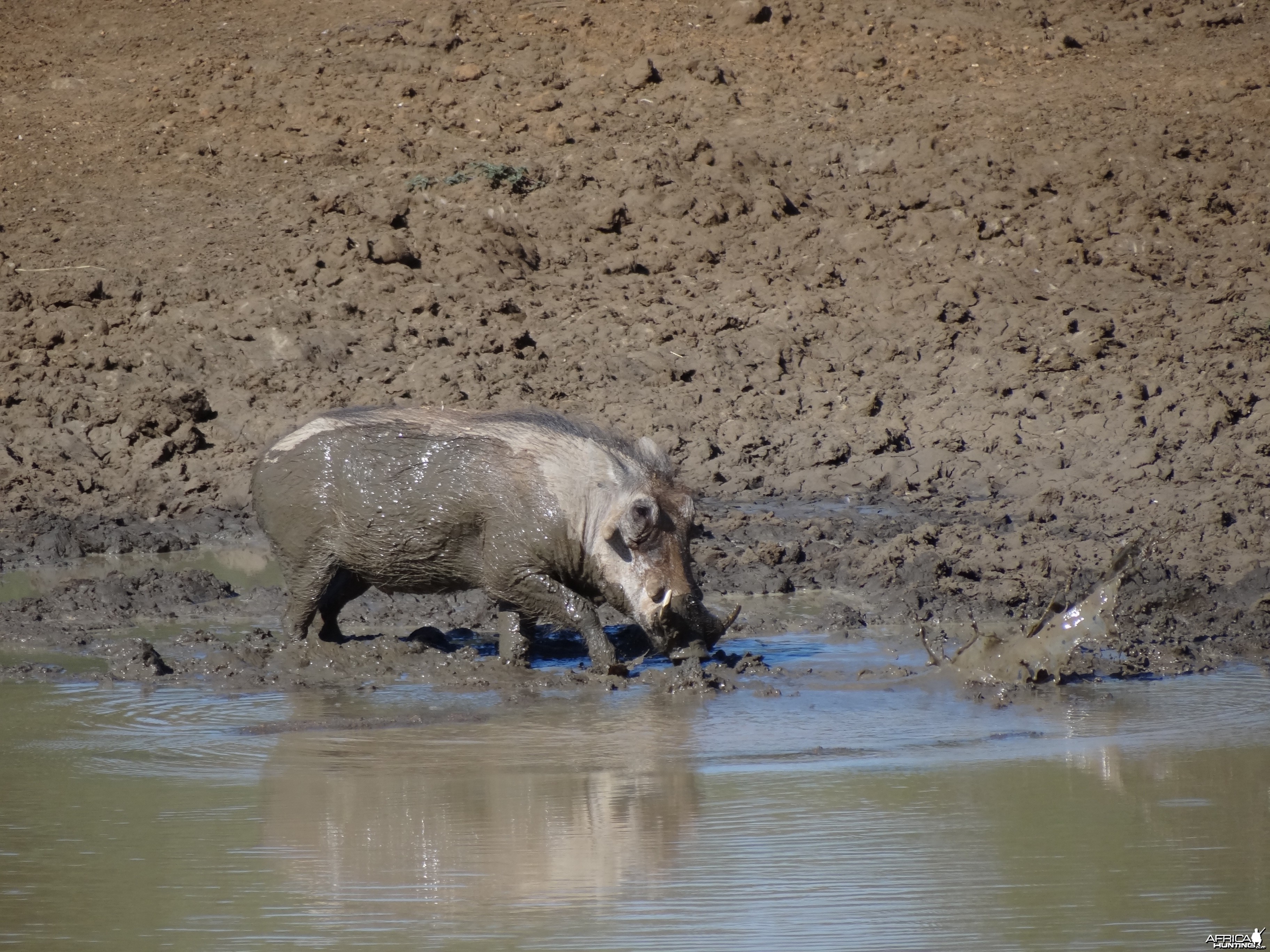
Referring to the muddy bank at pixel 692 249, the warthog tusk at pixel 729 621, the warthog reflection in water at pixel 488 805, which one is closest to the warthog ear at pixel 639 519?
the warthog tusk at pixel 729 621

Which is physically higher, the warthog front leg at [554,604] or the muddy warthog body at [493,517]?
the muddy warthog body at [493,517]

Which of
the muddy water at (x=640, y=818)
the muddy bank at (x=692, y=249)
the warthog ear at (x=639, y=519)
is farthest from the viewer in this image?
the muddy bank at (x=692, y=249)

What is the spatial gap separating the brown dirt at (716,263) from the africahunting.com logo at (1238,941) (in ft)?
12.9

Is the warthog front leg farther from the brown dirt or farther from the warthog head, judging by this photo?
the brown dirt

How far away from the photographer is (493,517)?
27.0 feet

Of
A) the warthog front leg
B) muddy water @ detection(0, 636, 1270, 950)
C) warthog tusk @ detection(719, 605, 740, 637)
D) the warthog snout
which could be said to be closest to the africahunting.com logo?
muddy water @ detection(0, 636, 1270, 950)

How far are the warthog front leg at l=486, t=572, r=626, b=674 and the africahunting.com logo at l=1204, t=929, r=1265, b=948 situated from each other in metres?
4.07

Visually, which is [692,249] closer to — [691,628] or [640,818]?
[691,628]

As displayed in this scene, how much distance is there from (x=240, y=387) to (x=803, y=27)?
7629 mm

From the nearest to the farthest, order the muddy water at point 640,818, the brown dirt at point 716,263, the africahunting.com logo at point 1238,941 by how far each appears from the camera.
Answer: the africahunting.com logo at point 1238,941, the muddy water at point 640,818, the brown dirt at point 716,263

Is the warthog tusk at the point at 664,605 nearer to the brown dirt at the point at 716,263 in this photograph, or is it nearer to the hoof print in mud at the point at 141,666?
the brown dirt at the point at 716,263

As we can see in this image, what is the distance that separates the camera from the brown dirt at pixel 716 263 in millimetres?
11125

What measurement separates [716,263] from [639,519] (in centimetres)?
688

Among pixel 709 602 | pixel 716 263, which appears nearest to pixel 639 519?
pixel 709 602
